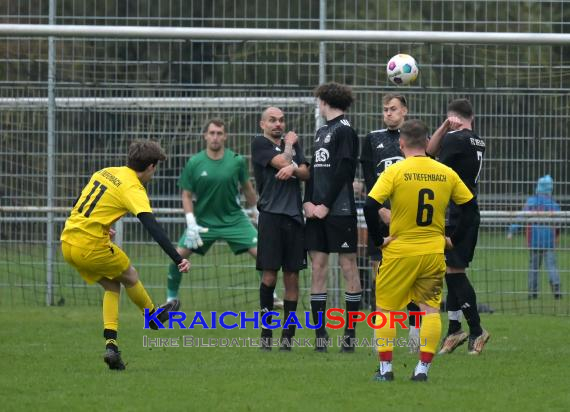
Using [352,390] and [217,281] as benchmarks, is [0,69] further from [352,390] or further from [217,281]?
[352,390]

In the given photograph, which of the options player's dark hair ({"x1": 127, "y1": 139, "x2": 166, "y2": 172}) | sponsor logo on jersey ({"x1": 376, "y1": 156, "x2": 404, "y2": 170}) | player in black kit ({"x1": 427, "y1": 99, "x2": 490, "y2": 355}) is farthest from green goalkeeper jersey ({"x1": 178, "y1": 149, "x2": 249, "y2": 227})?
player's dark hair ({"x1": 127, "y1": 139, "x2": 166, "y2": 172})

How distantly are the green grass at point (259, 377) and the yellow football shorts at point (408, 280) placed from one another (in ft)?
1.80

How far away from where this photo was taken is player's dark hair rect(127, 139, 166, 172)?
8.62 m

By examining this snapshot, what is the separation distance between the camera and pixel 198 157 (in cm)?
1266

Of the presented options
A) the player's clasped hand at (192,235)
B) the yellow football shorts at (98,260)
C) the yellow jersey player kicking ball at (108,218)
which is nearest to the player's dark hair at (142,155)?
the yellow jersey player kicking ball at (108,218)

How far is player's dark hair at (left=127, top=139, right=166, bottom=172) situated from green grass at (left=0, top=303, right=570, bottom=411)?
1.49 metres

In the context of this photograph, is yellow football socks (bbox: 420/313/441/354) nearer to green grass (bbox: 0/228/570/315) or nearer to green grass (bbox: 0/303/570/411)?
green grass (bbox: 0/303/570/411)

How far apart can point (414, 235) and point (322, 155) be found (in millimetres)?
2101

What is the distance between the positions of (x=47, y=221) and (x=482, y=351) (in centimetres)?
573

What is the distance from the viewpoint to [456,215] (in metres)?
9.65

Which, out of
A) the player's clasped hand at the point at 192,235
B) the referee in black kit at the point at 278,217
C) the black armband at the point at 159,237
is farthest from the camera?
the player's clasped hand at the point at 192,235

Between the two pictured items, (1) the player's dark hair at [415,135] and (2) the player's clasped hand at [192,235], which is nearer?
(1) the player's dark hair at [415,135]

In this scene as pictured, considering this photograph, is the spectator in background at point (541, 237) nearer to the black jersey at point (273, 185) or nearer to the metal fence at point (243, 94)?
the metal fence at point (243, 94)

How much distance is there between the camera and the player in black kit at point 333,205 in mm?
9680
